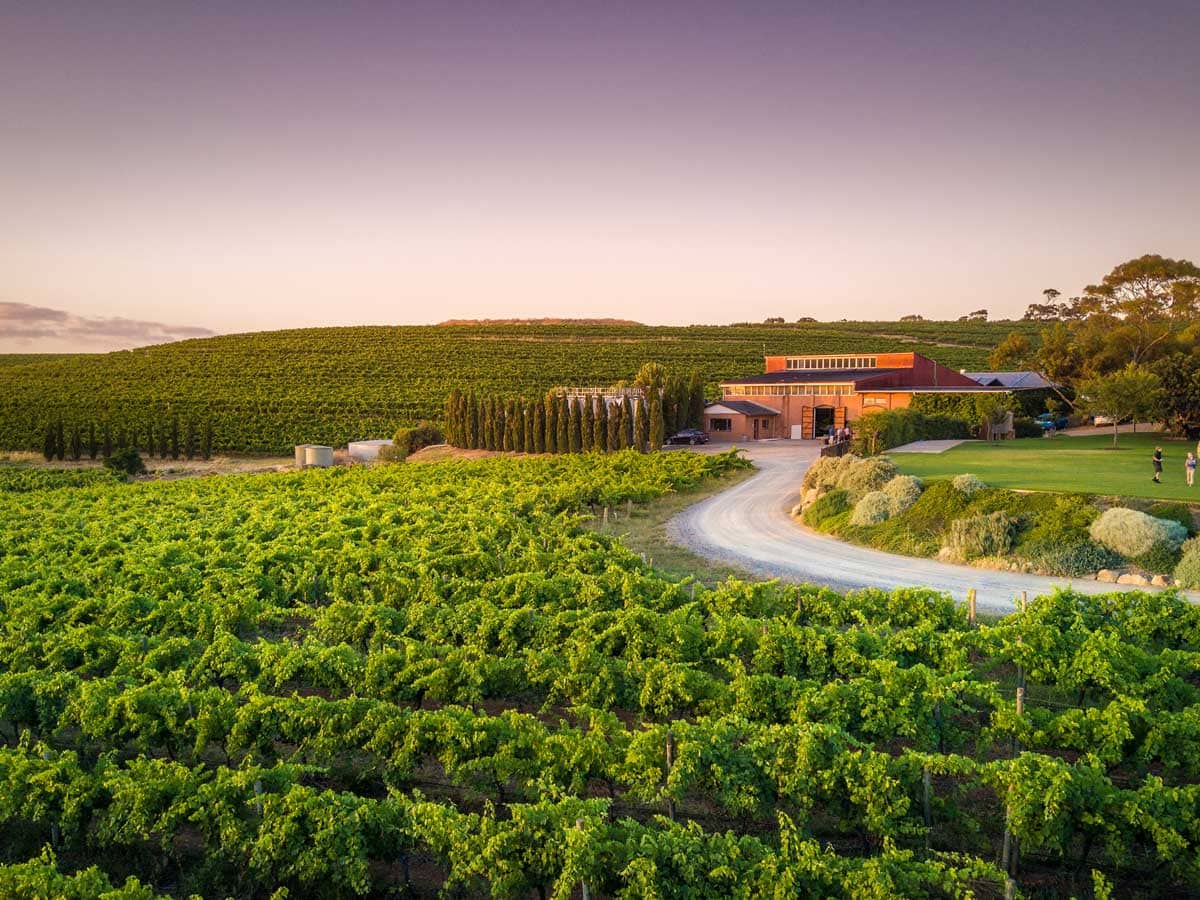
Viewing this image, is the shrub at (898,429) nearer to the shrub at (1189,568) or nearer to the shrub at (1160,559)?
the shrub at (1160,559)

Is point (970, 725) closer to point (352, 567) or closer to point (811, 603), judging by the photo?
point (811, 603)

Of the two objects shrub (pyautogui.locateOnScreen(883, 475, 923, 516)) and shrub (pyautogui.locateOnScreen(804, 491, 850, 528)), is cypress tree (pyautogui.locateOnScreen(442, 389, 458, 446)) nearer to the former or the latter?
shrub (pyautogui.locateOnScreen(804, 491, 850, 528))

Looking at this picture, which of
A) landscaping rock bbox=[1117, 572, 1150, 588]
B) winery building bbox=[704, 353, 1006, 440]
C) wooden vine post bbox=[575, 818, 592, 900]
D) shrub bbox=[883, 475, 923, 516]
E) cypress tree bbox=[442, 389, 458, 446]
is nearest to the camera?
wooden vine post bbox=[575, 818, 592, 900]

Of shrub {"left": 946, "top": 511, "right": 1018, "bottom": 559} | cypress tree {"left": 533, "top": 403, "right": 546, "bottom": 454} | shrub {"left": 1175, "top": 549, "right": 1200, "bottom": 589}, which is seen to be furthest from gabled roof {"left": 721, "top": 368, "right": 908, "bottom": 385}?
shrub {"left": 1175, "top": 549, "right": 1200, "bottom": 589}

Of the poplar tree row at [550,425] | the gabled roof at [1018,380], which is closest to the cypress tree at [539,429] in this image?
the poplar tree row at [550,425]

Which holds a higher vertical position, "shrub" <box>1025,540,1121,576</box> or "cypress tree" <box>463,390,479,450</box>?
"cypress tree" <box>463,390,479,450</box>

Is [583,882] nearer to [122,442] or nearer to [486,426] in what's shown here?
[486,426]
